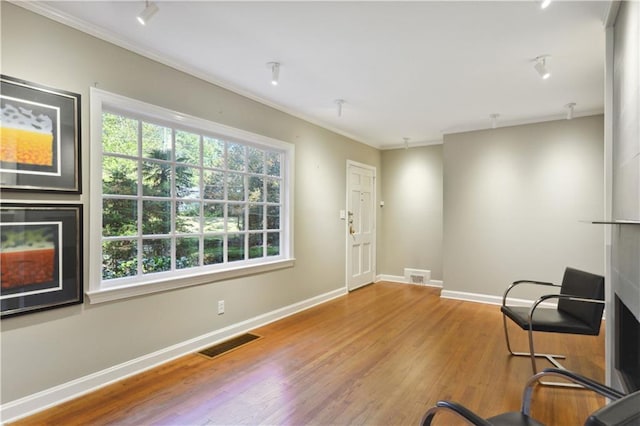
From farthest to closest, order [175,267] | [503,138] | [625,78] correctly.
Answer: [503,138]
[175,267]
[625,78]

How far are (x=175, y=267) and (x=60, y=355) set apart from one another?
3.28ft

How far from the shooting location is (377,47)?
2.53m

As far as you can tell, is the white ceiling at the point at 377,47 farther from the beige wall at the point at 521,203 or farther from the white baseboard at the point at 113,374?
the white baseboard at the point at 113,374

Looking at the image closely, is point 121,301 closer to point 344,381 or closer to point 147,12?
point 344,381

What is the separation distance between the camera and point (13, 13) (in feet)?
6.48

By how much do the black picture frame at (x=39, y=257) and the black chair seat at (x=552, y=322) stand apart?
335 cm

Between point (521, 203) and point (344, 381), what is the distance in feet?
11.7

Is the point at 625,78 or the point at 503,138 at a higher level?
the point at 503,138

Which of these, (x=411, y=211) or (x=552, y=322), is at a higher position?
(x=411, y=211)

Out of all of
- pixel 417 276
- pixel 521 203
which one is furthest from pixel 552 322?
pixel 417 276

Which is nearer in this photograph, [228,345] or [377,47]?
[377,47]

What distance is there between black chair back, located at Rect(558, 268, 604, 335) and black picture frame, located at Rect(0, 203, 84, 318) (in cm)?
372

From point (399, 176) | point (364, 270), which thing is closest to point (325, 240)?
point (364, 270)

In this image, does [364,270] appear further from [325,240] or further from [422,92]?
[422,92]
